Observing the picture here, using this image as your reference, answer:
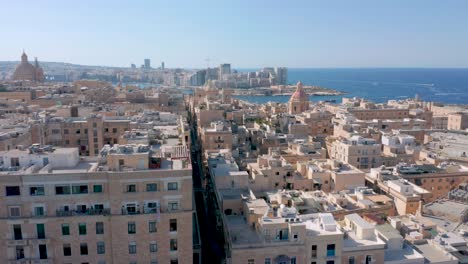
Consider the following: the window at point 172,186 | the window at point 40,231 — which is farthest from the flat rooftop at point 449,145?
the window at point 40,231

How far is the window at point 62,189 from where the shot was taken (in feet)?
100

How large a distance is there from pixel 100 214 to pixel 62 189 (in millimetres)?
3285

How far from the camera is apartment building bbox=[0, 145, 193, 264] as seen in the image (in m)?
30.5

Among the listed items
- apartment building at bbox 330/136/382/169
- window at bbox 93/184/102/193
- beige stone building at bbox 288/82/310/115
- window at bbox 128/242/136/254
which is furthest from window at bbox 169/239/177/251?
beige stone building at bbox 288/82/310/115

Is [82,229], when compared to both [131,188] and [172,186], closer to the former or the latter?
[131,188]

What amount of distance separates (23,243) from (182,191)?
39.7 feet

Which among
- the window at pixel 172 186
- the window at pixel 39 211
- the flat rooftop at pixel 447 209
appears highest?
the window at pixel 172 186

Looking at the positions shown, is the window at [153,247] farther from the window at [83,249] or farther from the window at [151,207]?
the window at [83,249]

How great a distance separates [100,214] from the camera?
102 ft

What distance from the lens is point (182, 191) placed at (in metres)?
31.7

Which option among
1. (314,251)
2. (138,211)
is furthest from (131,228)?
(314,251)

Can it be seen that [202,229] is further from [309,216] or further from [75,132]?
[75,132]

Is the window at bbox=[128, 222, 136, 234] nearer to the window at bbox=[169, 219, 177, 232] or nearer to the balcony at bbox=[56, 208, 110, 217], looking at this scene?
the balcony at bbox=[56, 208, 110, 217]

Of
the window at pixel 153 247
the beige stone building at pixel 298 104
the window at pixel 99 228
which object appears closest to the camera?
the window at pixel 99 228
